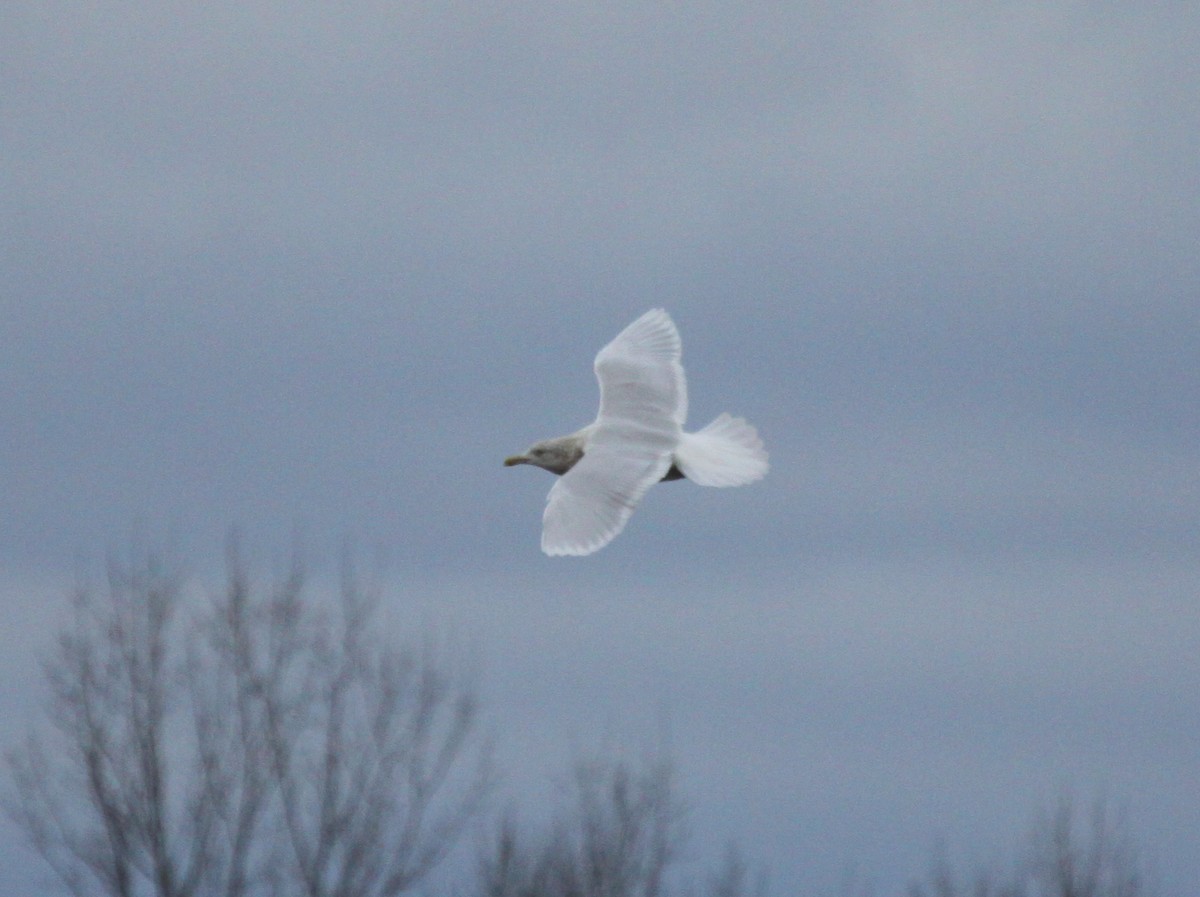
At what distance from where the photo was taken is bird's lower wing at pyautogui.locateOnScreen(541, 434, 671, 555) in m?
12.4

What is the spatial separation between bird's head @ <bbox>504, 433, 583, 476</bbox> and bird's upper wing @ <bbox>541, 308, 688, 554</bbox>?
0.14m

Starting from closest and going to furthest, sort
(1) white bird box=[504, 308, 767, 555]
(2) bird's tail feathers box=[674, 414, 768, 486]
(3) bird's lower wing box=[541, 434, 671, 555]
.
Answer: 1. (3) bird's lower wing box=[541, 434, 671, 555]
2. (1) white bird box=[504, 308, 767, 555]
3. (2) bird's tail feathers box=[674, 414, 768, 486]

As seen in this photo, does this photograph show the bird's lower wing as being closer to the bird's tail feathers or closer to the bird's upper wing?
the bird's upper wing

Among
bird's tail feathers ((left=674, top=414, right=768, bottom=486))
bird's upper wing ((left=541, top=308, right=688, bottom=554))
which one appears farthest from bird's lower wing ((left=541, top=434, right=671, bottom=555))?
bird's tail feathers ((left=674, top=414, right=768, bottom=486))

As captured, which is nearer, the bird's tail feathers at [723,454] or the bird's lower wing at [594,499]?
the bird's lower wing at [594,499]

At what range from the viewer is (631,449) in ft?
44.2

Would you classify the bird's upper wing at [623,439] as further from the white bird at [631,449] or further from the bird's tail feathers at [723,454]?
the bird's tail feathers at [723,454]

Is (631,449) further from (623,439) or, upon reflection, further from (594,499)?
(594,499)

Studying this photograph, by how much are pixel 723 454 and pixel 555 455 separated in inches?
38.4

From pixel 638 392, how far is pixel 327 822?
7.76 meters

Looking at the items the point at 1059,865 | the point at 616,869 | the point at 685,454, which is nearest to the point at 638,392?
the point at 685,454

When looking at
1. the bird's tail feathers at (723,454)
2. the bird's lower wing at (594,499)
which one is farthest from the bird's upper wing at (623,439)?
the bird's tail feathers at (723,454)

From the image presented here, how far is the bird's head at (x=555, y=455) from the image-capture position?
46.0ft

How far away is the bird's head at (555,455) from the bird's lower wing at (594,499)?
0.66 meters
